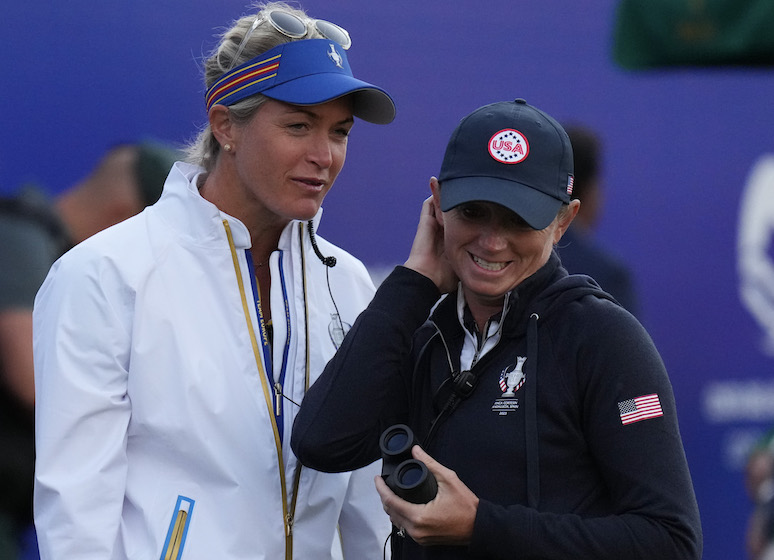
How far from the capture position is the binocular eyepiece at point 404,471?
1505 mm

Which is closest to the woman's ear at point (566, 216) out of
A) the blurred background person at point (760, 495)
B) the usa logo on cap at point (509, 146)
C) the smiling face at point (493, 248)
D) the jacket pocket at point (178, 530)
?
the smiling face at point (493, 248)

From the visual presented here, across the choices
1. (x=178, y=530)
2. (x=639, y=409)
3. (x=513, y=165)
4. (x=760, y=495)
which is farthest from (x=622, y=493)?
(x=760, y=495)

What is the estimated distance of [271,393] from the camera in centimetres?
196

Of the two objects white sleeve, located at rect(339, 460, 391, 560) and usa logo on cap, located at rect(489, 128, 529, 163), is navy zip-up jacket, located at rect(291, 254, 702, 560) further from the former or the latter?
white sleeve, located at rect(339, 460, 391, 560)

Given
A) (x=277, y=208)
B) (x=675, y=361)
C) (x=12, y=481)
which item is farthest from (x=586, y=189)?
(x=12, y=481)

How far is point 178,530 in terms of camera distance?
1.79 meters

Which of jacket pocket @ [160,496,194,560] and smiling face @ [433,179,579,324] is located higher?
smiling face @ [433,179,579,324]

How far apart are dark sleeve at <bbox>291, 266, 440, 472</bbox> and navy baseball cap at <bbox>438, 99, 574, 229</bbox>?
0.71ft

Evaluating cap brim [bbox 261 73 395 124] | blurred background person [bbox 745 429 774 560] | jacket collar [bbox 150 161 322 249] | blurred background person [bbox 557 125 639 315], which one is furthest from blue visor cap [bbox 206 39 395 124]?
blurred background person [bbox 745 429 774 560]

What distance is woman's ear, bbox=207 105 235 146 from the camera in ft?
6.71

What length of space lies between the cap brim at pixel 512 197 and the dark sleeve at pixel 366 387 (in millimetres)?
224

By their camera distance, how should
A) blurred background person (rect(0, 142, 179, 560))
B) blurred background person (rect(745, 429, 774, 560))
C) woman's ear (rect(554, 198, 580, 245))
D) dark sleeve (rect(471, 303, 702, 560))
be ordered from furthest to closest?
blurred background person (rect(745, 429, 774, 560))
blurred background person (rect(0, 142, 179, 560))
woman's ear (rect(554, 198, 580, 245))
dark sleeve (rect(471, 303, 702, 560))

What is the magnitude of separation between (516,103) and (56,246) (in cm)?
147

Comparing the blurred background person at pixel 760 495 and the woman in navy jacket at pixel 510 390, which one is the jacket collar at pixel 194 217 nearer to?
the woman in navy jacket at pixel 510 390
